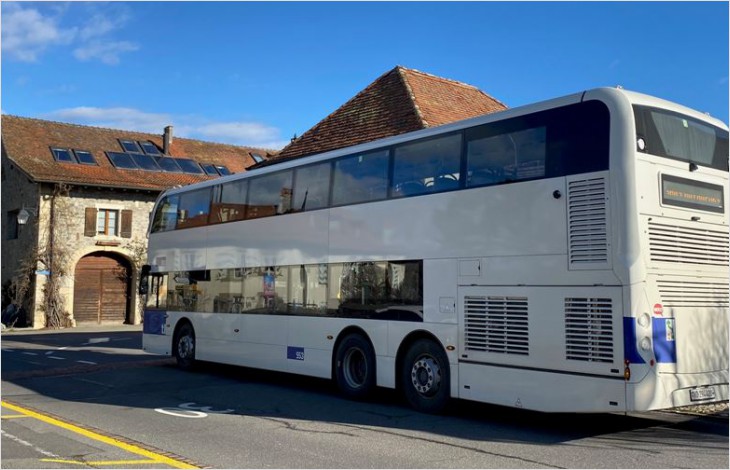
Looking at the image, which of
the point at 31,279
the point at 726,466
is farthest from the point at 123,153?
the point at 726,466

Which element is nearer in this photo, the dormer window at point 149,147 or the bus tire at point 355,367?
the bus tire at point 355,367

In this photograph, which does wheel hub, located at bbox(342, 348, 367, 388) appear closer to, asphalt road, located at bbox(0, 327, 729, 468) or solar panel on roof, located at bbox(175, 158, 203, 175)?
asphalt road, located at bbox(0, 327, 729, 468)

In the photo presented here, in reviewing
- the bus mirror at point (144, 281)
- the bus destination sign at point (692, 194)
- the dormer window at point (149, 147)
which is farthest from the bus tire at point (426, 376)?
the dormer window at point (149, 147)

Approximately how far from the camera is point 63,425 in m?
9.29

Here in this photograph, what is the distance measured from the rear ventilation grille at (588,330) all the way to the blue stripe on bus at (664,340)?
488mm

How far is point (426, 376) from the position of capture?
10.3 meters

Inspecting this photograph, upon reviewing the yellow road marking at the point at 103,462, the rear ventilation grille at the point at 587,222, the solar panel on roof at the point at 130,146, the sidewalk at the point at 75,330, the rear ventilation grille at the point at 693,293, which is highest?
the solar panel on roof at the point at 130,146

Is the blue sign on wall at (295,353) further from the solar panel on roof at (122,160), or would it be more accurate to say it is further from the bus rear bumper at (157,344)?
the solar panel on roof at (122,160)

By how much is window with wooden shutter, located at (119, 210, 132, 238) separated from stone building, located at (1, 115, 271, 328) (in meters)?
0.05

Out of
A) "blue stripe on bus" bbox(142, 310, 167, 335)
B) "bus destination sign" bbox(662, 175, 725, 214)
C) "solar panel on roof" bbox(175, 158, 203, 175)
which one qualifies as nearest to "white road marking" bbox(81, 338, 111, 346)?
"blue stripe on bus" bbox(142, 310, 167, 335)

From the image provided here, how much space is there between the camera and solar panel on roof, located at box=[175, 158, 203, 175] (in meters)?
41.6

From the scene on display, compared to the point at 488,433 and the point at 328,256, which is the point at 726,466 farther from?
the point at 328,256

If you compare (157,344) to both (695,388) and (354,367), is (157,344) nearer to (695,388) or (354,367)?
(354,367)

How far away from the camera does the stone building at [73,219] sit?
34.4m
